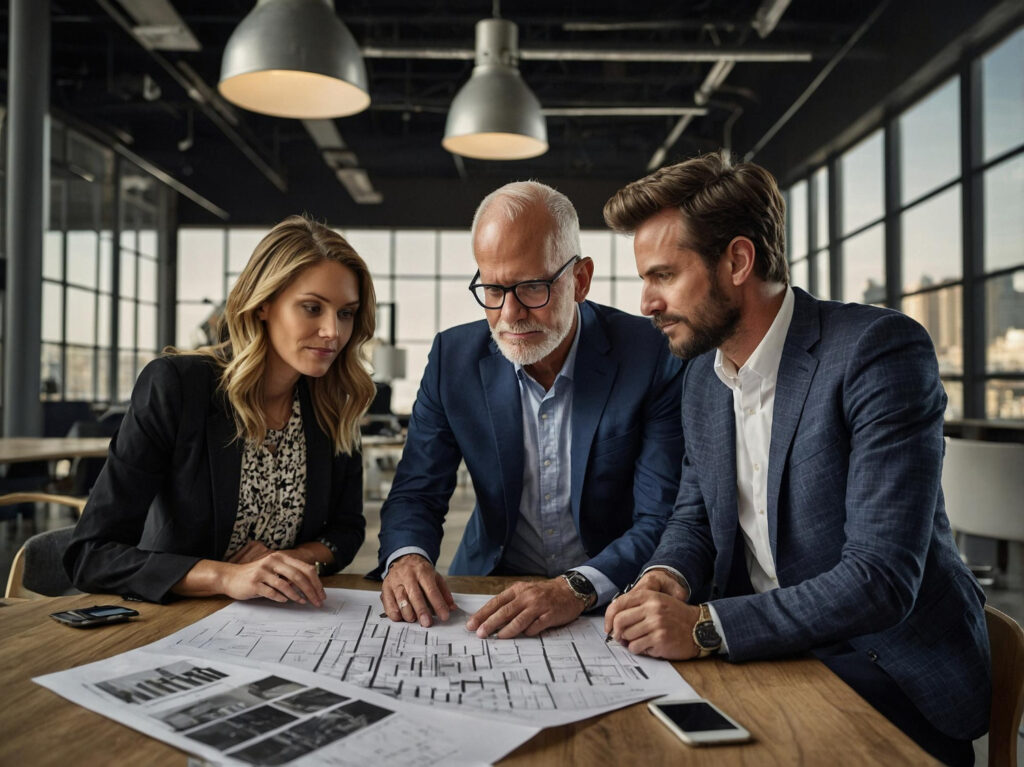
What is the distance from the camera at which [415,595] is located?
133 cm

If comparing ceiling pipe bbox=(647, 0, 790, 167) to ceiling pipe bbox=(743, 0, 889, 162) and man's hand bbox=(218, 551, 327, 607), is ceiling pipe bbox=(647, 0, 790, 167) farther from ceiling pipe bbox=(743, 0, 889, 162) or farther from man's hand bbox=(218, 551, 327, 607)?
man's hand bbox=(218, 551, 327, 607)

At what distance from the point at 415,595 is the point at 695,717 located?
0.55 meters

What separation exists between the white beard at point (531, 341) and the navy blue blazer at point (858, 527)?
18.0 inches

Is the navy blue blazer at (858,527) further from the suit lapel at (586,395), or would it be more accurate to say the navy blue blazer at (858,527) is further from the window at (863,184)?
the window at (863,184)

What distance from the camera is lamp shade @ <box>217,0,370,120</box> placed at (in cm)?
360

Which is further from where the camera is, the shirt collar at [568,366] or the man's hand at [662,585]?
the shirt collar at [568,366]

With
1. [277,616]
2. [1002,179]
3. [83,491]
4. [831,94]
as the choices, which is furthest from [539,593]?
[831,94]

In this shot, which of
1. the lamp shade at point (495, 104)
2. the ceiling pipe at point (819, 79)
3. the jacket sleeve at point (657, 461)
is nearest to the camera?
the jacket sleeve at point (657, 461)

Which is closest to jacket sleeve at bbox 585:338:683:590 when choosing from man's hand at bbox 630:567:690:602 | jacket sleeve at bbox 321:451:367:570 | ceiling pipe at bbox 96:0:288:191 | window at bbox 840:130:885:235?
man's hand at bbox 630:567:690:602

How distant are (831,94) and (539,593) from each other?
369 inches

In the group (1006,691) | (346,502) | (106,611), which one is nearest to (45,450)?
(346,502)

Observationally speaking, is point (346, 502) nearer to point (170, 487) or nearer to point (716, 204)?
point (170, 487)

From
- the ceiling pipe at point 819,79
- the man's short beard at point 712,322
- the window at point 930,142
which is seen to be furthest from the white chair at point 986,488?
the window at point 930,142

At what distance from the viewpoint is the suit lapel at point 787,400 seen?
1.44 m
